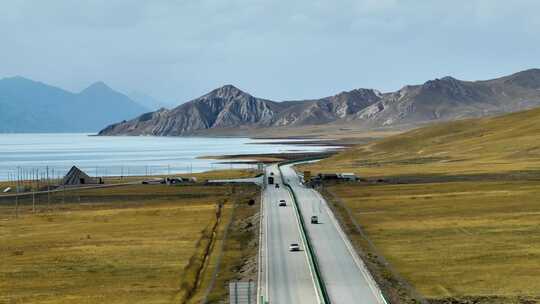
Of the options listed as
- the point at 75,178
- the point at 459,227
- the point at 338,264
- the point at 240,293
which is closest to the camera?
the point at 240,293

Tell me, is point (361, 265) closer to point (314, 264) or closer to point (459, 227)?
point (314, 264)

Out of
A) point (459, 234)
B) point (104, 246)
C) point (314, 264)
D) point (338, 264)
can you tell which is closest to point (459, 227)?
point (459, 234)

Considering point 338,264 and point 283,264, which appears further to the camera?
point 283,264

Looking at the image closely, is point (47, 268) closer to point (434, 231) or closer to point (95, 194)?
point (434, 231)

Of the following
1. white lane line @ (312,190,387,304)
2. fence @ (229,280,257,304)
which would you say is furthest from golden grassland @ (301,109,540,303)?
fence @ (229,280,257,304)

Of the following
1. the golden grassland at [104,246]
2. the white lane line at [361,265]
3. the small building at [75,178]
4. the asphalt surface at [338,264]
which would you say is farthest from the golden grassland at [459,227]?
the small building at [75,178]

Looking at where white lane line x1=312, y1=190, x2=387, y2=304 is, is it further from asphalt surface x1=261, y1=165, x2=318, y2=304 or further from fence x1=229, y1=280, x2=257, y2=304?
fence x1=229, y1=280, x2=257, y2=304

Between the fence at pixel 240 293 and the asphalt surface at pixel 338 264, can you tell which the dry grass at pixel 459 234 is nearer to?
the asphalt surface at pixel 338 264
